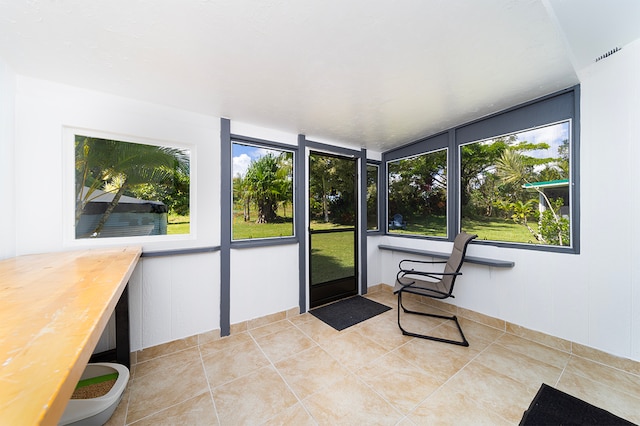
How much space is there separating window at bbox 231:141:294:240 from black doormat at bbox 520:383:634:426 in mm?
2661

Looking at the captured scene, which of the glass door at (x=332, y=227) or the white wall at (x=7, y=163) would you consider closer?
the white wall at (x=7, y=163)

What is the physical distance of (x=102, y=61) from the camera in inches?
63.9

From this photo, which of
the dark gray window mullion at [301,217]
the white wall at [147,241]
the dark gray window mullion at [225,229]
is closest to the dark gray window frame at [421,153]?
the dark gray window mullion at [301,217]

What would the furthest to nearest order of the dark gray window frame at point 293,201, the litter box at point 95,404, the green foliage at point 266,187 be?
the green foliage at point 266,187, the dark gray window frame at point 293,201, the litter box at point 95,404

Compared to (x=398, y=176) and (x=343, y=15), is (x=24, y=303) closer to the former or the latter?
(x=343, y=15)

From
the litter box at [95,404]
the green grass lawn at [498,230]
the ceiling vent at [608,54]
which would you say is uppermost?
the ceiling vent at [608,54]

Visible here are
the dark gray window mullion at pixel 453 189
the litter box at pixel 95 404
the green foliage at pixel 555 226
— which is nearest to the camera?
the litter box at pixel 95 404

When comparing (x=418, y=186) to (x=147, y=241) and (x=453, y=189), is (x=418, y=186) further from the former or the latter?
(x=147, y=241)

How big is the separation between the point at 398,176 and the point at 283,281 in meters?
2.54

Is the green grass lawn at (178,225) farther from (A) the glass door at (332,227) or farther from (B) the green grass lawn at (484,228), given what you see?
(B) the green grass lawn at (484,228)

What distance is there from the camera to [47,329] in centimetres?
67

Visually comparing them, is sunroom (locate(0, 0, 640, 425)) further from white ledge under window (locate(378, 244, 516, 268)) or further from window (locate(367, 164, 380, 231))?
window (locate(367, 164, 380, 231))

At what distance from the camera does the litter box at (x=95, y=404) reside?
1.38 meters

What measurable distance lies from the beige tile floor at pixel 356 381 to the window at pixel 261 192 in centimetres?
126
